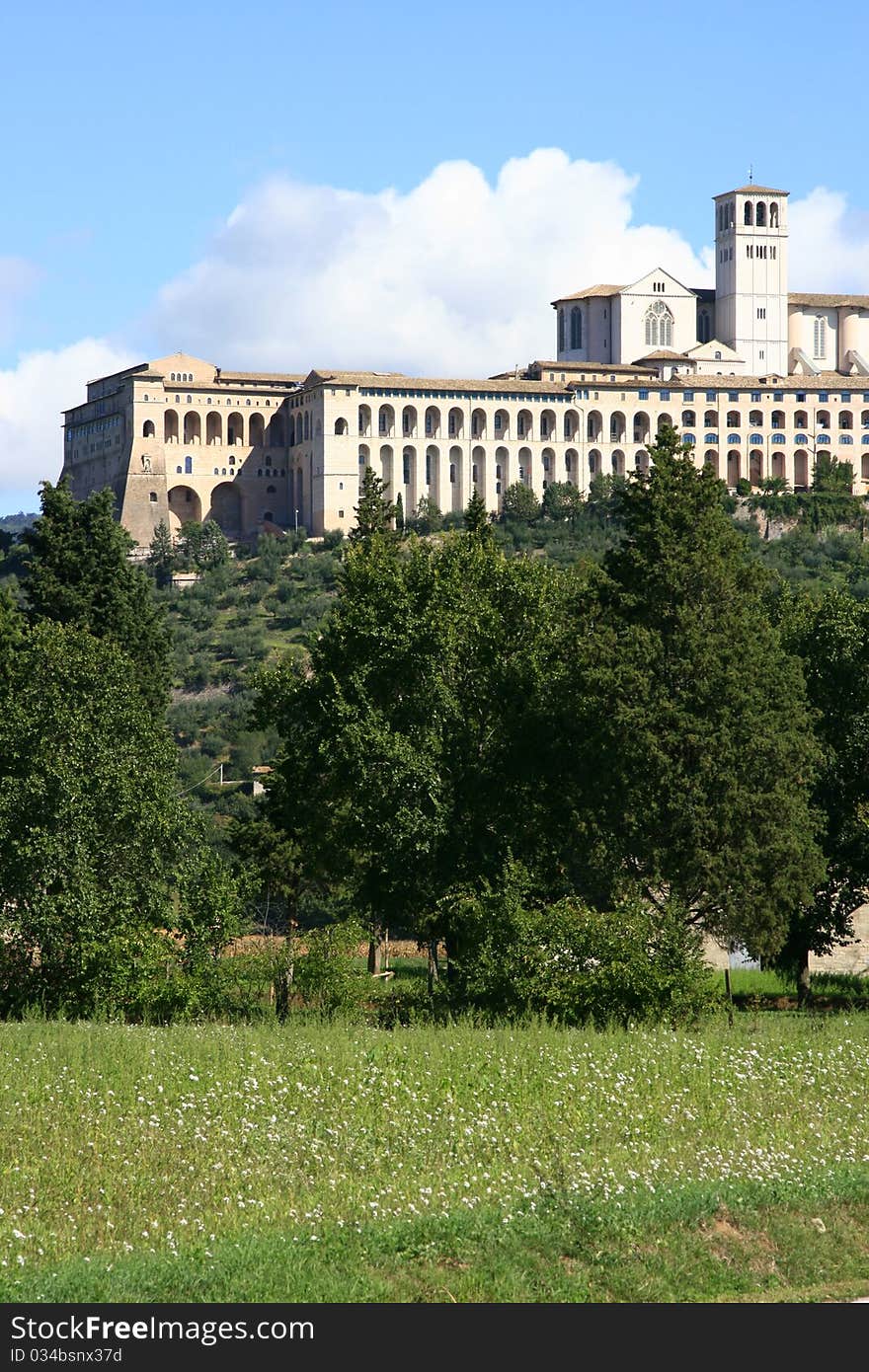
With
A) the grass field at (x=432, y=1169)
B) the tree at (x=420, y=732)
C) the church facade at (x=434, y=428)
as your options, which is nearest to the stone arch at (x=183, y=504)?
the church facade at (x=434, y=428)

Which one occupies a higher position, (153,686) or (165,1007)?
(153,686)

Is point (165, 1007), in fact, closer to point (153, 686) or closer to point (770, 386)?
point (153, 686)

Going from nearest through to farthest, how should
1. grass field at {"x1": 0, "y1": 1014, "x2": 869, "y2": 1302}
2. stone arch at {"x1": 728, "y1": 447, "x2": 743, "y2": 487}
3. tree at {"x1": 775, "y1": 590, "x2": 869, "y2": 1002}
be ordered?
grass field at {"x1": 0, "y1": 1014, "x2": 869, "y2": 1302} → tree at {"x1": 775, "y1": 590, "x2": 869, "y2": 1002} → stone arch at {"x1": 728, "y1": 447, "x2": 743, "y2": 487}

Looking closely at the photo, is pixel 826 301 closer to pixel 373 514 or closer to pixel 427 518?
pixel 427 518

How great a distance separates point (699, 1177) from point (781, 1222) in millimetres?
1052

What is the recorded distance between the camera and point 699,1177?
1415 cm

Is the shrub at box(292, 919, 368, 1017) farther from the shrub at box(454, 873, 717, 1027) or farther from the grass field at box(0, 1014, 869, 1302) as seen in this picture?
the grass field at box(0, 1014, 869, 1302)

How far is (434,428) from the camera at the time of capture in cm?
12025

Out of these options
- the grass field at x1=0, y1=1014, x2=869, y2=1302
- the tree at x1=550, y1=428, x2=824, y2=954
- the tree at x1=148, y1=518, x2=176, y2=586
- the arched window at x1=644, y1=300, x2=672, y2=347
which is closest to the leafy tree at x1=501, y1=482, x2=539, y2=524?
the arched window at x1=644, y1=300, x2=672, y2=347

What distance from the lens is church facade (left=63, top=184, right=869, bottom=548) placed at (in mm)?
118312

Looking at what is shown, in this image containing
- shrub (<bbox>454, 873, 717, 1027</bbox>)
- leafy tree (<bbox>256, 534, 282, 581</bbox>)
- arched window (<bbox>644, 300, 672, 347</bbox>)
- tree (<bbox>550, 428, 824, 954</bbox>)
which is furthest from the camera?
arched window (<bbox>644, 300, 672, 347</bbox>)

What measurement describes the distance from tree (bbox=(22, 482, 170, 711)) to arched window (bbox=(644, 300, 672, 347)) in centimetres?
9519
